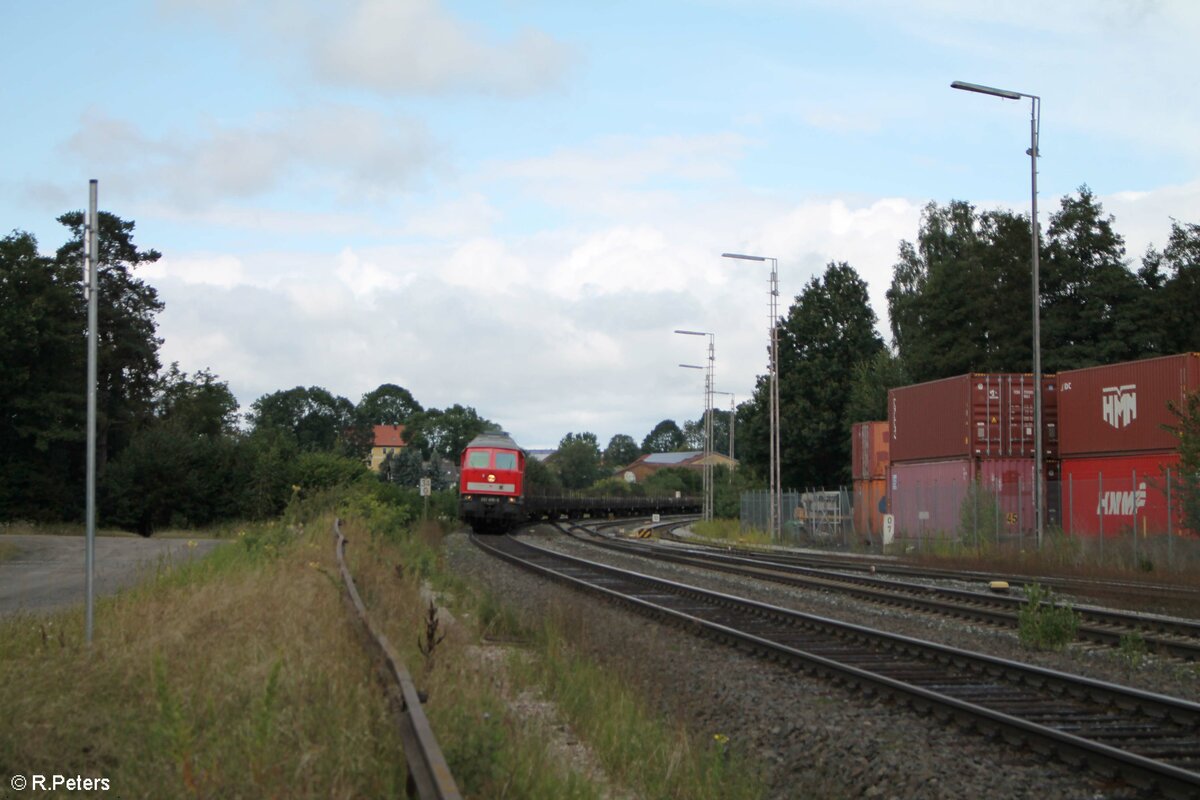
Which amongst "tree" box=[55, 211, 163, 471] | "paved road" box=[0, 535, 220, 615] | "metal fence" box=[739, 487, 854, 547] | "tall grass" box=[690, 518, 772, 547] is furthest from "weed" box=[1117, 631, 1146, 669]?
"tree" box=[55, 211, 163, 471]

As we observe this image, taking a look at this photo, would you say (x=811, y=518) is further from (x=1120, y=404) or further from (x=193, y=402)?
(x=193, y=402)

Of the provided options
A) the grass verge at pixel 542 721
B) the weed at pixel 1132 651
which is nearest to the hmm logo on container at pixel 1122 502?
the weed at pixel 1132 651

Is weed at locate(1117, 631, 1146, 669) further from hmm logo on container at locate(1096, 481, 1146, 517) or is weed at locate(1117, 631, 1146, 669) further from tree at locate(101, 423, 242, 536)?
tree at locate(101, 423, 242, 536)

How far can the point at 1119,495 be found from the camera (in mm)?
27219

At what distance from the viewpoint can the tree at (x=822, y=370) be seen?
6053 centimetres

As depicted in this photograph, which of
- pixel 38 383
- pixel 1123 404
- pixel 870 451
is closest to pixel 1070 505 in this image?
pixel 1123 404

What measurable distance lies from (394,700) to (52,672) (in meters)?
2.74

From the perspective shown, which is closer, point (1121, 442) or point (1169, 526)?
point (1169, 526)

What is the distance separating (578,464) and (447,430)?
26253 millimetres

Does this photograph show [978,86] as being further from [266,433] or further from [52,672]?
[266,433]

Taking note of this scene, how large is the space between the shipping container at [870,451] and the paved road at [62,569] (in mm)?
24857

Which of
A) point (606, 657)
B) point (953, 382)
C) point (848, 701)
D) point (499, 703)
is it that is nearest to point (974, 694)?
point (848, 701)

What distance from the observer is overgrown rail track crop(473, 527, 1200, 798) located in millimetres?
6602

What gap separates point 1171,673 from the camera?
1003 centimetres
